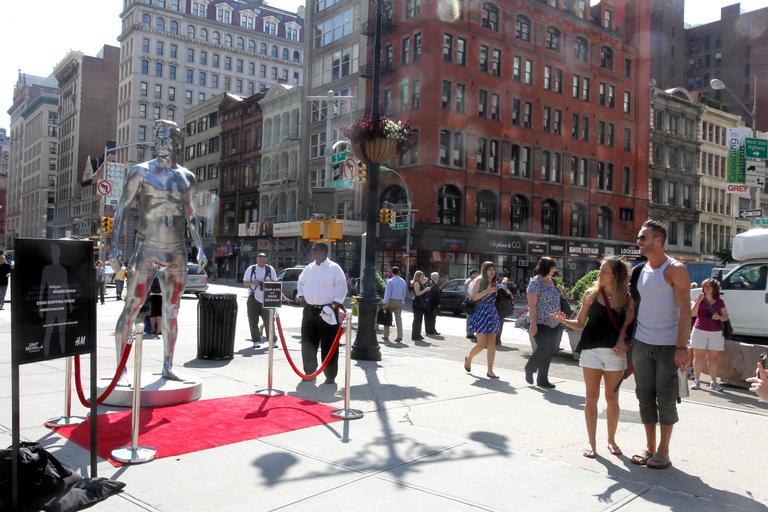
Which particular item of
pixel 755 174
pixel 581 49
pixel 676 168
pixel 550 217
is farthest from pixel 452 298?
pixel 676 168

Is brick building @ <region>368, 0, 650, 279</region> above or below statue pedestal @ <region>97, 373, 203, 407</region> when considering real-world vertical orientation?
above

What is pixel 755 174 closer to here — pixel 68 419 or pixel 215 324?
pixel 215 324

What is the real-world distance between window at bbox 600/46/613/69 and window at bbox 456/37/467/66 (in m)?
14.4

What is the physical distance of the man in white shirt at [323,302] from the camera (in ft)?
28.5

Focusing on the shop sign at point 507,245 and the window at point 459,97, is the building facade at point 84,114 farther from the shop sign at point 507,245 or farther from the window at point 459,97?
the shop sign at point 507,245

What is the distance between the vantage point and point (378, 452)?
5.59 meters

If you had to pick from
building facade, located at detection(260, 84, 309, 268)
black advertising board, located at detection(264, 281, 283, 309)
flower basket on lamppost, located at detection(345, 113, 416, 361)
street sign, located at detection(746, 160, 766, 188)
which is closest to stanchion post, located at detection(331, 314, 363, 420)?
black advertising board, located at detection(264, 281, 283, 309)

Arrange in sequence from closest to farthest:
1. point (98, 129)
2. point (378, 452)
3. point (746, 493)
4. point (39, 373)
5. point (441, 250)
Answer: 1. point (746, 493)
2. point (378, 452)
3. point (39, 373)
4. point (441, 250)
5. point (98, 129)

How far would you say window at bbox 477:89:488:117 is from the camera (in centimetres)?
4347

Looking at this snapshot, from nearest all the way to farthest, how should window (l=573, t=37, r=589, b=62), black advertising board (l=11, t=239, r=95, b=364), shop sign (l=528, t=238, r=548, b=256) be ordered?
black advertising board (l=11, t=239, r=95, b=364)
shop sign (l=528, t=238, r=548, b=256)
window (l=573, t=37, r=589, b=62)

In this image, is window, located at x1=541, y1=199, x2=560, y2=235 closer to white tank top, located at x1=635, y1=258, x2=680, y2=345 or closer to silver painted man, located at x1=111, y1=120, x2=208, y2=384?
silver painted man, located at x1=111, y1=120, x2=208, y2=384

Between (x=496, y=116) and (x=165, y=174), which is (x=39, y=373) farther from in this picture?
(x=496, y=116)

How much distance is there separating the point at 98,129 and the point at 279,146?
56.6 meters

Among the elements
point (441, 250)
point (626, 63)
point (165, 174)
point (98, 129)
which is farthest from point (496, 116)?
point (98, 129)
